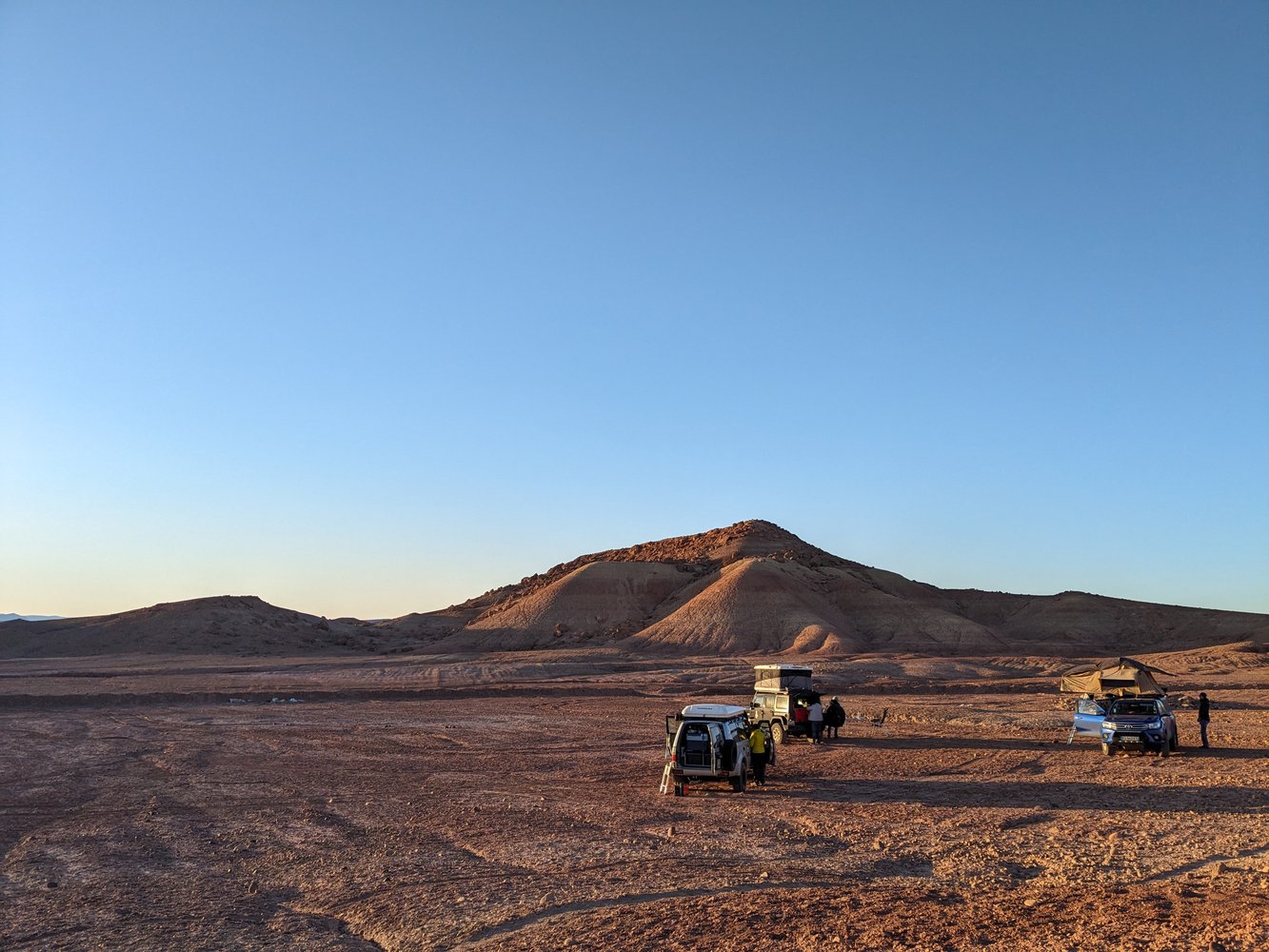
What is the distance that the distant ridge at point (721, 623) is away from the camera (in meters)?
84.9

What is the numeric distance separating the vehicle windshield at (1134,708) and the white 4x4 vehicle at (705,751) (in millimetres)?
11186

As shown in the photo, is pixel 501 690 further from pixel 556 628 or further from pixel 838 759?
pixel 556 628

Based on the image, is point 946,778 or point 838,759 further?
point 838,759

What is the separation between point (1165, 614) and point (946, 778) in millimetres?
98042

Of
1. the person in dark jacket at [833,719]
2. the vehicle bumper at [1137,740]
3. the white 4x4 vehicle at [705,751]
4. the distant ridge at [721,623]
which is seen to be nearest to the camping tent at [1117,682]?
the vehicle bumper at [1137,740]

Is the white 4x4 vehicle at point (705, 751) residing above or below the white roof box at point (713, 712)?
below

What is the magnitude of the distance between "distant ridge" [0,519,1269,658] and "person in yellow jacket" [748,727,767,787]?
180ft

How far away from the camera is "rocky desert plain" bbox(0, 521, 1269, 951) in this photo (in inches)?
400

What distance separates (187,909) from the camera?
11102mm

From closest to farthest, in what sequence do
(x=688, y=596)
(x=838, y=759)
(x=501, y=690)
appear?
(x=838, y=759) < (x=501, y=690) < (x=688, y=596)

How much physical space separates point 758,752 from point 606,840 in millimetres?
6318

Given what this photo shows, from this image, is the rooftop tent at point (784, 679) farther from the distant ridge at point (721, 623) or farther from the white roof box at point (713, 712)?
the distant ridge at point (721, 623)

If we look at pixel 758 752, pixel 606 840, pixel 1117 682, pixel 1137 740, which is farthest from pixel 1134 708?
pixel 606 840

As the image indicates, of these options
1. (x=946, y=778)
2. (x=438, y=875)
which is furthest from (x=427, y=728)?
(x=438, y=875)
